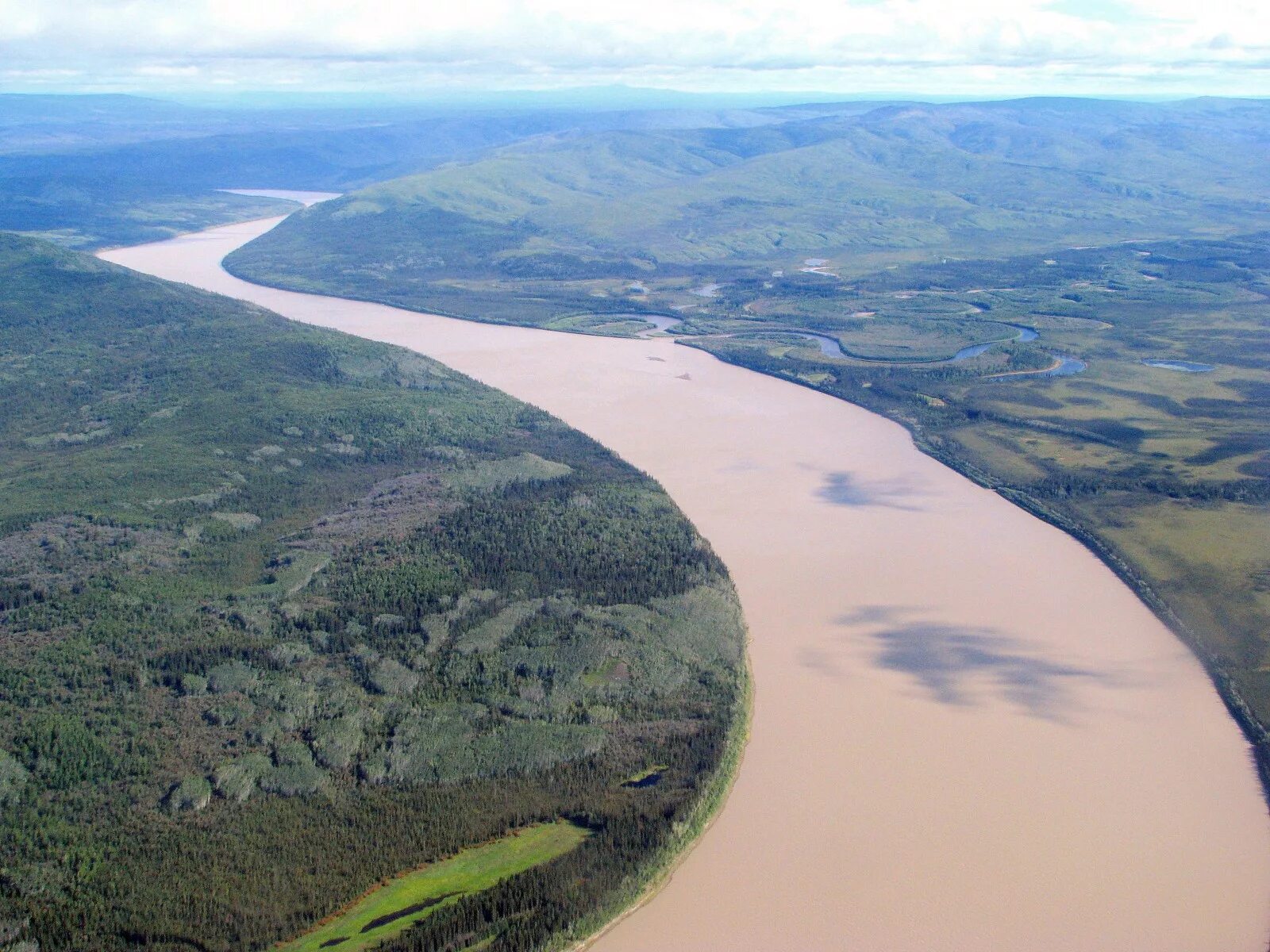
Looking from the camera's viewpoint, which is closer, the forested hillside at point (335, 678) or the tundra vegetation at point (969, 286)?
the forested hillside at point (335, 678)

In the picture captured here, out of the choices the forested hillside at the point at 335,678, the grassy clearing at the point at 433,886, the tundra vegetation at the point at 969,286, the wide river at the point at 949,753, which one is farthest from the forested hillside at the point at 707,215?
the grassy clearing at the point at 433,886

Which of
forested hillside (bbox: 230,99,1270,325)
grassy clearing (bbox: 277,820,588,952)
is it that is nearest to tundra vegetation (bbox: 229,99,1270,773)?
forested hillside (bbox: 230,99,1270,325)

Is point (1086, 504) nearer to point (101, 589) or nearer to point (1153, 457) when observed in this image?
point (1153, 457)

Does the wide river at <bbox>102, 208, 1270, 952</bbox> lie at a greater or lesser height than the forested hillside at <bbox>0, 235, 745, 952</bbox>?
lesser

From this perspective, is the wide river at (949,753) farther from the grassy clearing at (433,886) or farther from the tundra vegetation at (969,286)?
the tundra vegetation at (969,286)

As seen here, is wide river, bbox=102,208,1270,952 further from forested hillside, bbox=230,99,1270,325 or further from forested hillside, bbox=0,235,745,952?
forested hillside, bbox=230,99,1270,325

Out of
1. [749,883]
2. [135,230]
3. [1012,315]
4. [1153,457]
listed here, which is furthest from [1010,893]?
[135,230]
